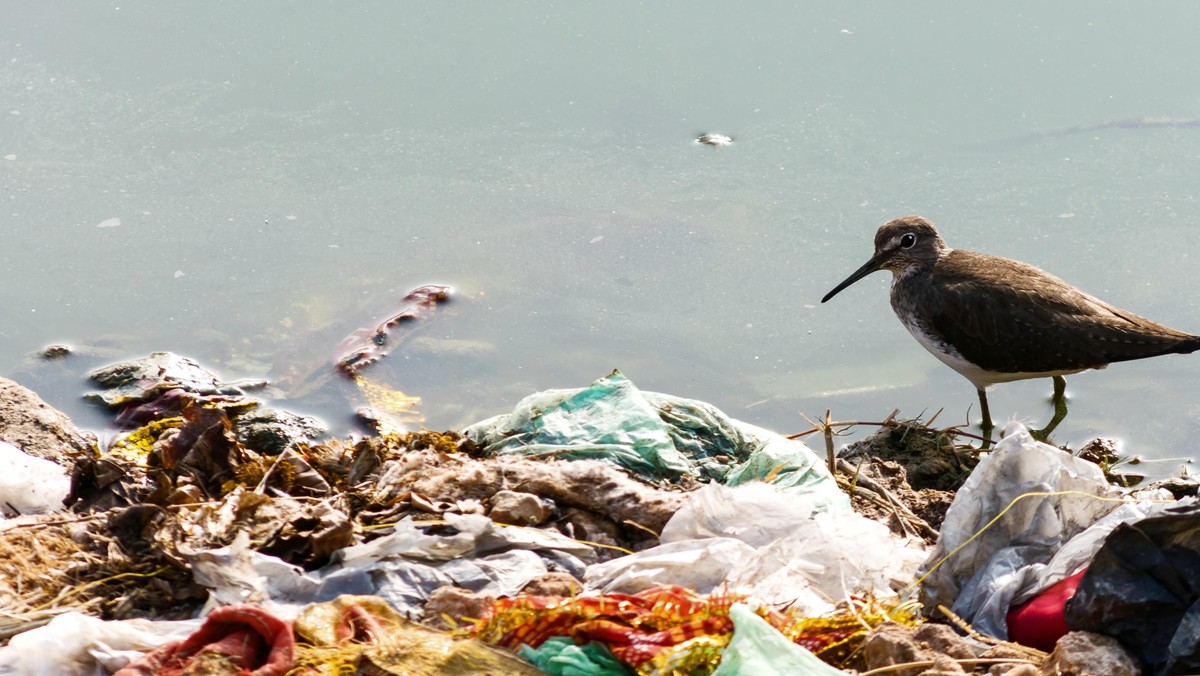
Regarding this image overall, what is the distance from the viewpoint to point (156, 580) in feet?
12.3

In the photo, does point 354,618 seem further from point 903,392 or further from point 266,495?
point 903,392

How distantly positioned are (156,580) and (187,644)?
2.00 feet

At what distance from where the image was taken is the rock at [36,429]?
17.3ft

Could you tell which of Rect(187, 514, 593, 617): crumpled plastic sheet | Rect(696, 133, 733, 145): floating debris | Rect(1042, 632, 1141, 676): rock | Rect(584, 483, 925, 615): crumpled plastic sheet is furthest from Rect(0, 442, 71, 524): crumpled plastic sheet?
Rect(696, 133, 733, 145): floating debris

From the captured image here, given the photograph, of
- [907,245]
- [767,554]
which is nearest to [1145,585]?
[767,554]

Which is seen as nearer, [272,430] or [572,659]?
[572,659]

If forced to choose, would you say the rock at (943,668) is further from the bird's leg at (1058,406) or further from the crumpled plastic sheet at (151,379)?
the crumpled plastic sheet at (151,379)

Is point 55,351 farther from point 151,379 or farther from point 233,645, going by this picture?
point 233,645

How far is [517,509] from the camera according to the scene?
4016 mm

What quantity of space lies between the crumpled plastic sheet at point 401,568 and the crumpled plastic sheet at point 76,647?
0.23 m

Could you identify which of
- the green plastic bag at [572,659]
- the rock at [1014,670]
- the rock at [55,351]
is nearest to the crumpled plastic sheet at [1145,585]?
the rock at [1014,670]

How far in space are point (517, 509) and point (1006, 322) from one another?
10.2 feet

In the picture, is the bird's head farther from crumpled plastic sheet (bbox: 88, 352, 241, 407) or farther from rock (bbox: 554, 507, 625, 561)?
crumpled plastic sheet (bbox: 88, 352, 241, 407)

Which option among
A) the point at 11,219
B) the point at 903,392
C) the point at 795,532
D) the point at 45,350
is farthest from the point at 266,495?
the point at 11,219
